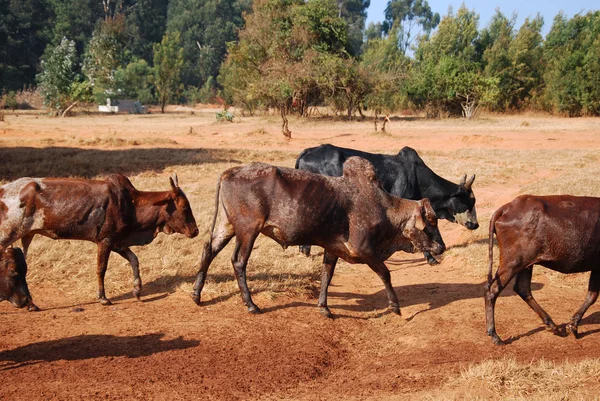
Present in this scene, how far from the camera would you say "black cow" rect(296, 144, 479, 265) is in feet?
34.7

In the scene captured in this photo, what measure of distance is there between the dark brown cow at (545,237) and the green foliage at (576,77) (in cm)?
3999

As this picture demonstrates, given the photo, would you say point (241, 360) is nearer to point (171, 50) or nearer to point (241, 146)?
point (241, 146)

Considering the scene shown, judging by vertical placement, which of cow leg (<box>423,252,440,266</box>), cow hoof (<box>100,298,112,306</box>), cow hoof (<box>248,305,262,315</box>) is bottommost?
cow hoof (<box>100,298,112,306</box>)

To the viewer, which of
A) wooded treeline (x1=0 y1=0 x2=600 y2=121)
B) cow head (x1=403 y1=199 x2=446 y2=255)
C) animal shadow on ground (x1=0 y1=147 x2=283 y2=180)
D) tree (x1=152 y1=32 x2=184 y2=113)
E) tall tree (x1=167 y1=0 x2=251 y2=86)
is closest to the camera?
cow head (x1=403 y1=199 x2=446 y2=255)

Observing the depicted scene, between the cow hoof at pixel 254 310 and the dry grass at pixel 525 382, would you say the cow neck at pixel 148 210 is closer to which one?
the cow hoof at pixel 254 310

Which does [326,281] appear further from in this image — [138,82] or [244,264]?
[138,82]

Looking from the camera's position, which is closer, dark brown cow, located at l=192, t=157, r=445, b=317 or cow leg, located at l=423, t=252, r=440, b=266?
dark brown cow, located at l=192, t=157, r=445, b=317

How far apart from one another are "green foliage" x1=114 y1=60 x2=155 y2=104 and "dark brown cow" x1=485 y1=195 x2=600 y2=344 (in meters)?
56.3

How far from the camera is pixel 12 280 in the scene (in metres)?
6.19

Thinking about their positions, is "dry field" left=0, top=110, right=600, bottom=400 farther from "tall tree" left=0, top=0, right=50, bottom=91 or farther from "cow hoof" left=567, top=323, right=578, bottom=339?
"tall tree" left=0, top=0, right=50, bottom=91

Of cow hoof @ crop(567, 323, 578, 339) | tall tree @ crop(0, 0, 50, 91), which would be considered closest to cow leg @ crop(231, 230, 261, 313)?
cow hoof @ crop(567, 323, 578, 339)

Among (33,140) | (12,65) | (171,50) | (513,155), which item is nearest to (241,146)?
(33,140)

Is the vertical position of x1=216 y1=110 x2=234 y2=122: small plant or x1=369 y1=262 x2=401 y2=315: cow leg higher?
x1=216 y1=110 x2=234 y2=122: small plant

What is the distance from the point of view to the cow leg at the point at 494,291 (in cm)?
655
